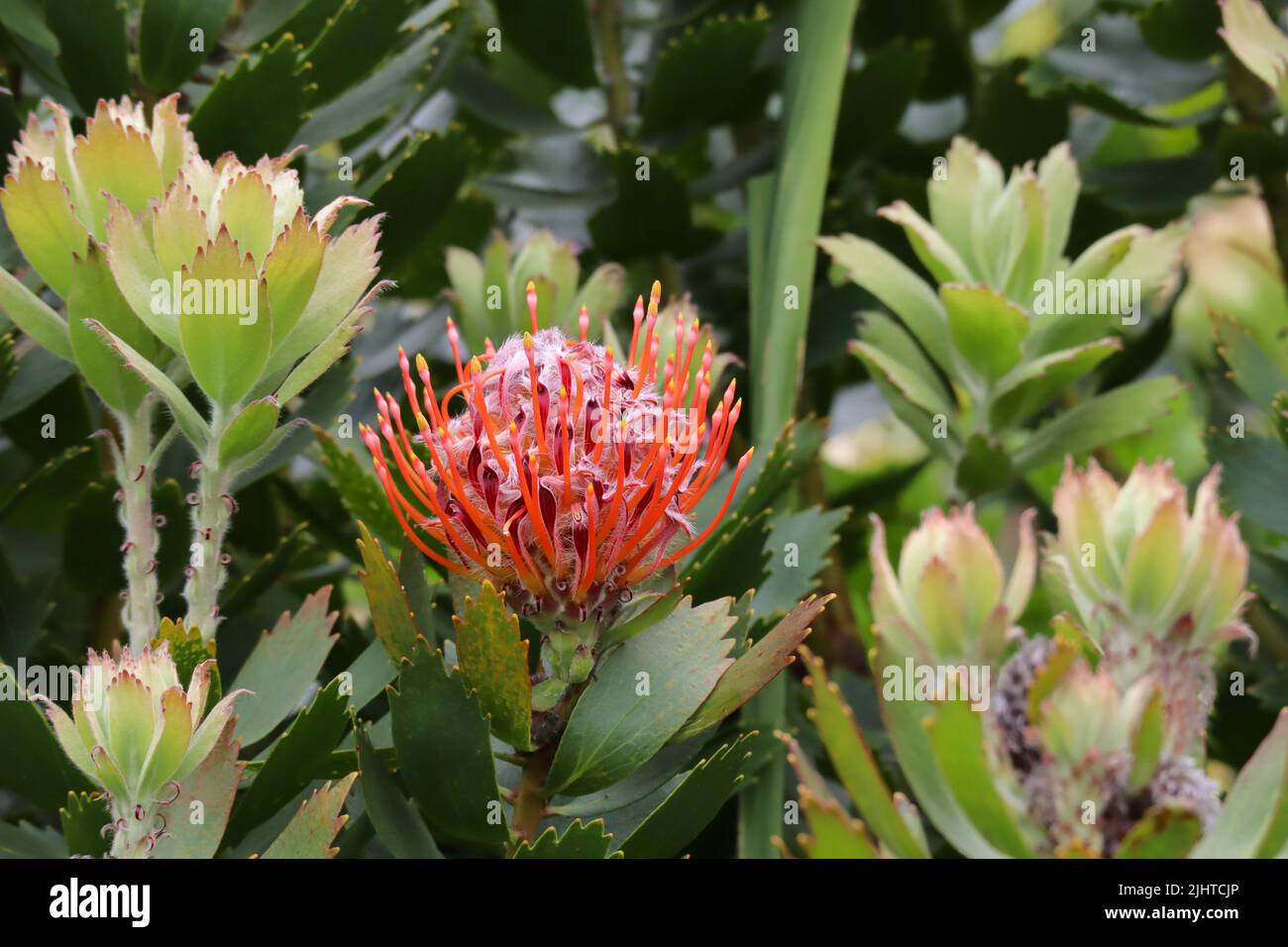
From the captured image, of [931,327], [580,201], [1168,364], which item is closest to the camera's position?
[931,327]

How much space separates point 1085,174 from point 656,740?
623mm

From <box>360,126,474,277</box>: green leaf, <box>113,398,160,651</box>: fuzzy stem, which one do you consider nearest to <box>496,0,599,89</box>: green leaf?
<box>360,126,474,277</box>: green leaf

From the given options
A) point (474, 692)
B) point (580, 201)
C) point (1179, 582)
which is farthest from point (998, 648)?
point (580, 201)

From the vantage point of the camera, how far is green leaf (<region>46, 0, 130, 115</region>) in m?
0.68

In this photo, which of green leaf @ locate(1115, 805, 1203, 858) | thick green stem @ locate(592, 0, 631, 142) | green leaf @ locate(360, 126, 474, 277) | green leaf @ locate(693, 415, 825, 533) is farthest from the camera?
thick green stem @ locate(592, 0, 631, 142)

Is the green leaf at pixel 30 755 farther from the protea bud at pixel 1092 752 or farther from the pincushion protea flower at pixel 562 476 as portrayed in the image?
the protea bud at pixel 1092 752

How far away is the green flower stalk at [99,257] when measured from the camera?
53cm

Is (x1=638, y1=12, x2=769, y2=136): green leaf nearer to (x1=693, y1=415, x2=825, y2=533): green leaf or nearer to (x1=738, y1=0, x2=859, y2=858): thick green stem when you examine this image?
(x1=738, y1=0, x2=859, y2=858): thick green stem

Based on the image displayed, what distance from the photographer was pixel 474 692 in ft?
1.57

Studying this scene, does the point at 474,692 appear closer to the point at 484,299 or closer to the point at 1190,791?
the point at 1190,791

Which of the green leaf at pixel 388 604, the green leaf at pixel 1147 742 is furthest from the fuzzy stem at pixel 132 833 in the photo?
the green leaf at pixel 1147 742

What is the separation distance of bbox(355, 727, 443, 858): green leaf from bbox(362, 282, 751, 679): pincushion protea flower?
77 mm

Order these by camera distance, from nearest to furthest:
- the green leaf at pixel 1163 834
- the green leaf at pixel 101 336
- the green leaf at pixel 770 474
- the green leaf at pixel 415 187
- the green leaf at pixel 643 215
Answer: the green leaf at pixel 1163 834 → the green leaf at pixel 101 336 → the green leaf at pixel 770 474 → the green leaf at pixel 415 187 → the green leaf at pixel 643 215

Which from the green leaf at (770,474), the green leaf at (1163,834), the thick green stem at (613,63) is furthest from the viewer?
the thick green stem at (613,63)
